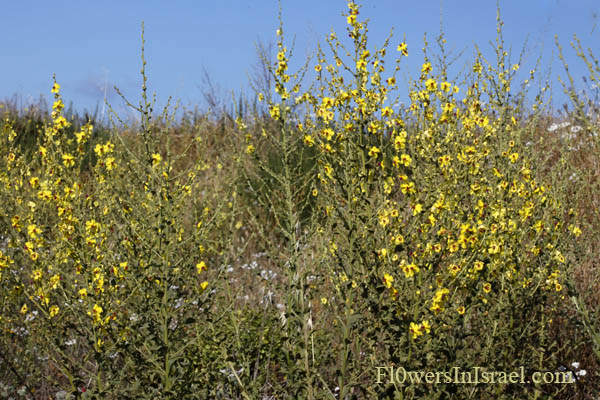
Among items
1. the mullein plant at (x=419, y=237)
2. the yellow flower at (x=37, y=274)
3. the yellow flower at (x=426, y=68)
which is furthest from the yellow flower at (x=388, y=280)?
the yellow flower at (x=37, y=274)

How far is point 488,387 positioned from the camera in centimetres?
334

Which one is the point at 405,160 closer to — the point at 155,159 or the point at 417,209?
the point at 417,209

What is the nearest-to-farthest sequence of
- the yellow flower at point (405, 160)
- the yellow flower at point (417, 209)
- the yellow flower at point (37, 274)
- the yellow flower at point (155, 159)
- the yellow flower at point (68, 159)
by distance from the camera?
the yellow flower at point (417, 209) → the yellow flower at point (405, 160) → the yellow flower at point (155, 159) → the yellow flower at point (37, 274) → the yellow flower at point (68, 159)

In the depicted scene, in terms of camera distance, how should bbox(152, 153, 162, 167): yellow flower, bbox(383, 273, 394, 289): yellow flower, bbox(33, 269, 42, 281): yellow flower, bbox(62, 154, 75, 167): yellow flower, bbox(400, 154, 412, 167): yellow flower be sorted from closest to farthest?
1. bbox(383, 273, 394, 289): yellow flower
2. bbox(400, 154, 412, 167): yellow flower
3. bbox(152, 153, 162, 167): yellow flower
4. bbox(33, 269, 42, 281): yellow flower
5. bbox(62, 154, 75, 167): yellow flower

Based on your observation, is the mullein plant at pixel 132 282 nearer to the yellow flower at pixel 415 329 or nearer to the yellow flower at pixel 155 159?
the yellow flower at pixel 155 159

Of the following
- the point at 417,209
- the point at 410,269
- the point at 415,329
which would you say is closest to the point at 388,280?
the point at 410,269

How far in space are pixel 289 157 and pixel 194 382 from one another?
1.32 m

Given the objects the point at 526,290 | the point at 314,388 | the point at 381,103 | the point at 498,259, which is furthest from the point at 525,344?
the point at 381,103

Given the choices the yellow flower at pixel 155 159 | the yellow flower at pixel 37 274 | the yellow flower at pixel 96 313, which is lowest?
the yellow flower at pixel 96 313

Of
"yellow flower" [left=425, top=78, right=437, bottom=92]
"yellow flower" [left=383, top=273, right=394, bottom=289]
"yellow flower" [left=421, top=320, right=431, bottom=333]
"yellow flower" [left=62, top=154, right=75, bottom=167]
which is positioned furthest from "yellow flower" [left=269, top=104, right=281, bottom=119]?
"yellow flower" [left=421, top=320, right=431, bottom=333]

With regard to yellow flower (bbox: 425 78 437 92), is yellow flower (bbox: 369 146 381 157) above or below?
below

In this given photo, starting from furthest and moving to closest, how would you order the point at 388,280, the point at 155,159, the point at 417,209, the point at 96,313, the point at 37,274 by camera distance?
the point at 37,274
the point at 155,159
the point at 96,313
the point at 417,209
the point at 388,280

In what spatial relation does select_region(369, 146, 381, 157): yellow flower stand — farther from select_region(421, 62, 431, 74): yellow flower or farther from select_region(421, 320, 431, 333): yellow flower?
select_region(421, 320, 431, 333): yellow flower

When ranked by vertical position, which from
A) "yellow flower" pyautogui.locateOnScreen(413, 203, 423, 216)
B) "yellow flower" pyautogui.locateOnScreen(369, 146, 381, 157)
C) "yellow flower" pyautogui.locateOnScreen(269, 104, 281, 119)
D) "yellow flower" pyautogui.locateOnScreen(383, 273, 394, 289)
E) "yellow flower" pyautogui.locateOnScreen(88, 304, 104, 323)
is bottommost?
"yellow flower" pyautogui.locateOnScreen(88, 304, 104, 323)
